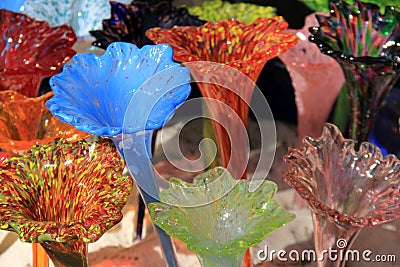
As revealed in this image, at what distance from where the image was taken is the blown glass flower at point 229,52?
0.64 metres

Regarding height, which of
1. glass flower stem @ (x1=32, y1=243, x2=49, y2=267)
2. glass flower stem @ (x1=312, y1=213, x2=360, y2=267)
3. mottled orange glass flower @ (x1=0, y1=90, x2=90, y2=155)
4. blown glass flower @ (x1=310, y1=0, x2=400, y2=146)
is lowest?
glass flower stem @ (x1=32, y1=243, x2=49, y2=267)

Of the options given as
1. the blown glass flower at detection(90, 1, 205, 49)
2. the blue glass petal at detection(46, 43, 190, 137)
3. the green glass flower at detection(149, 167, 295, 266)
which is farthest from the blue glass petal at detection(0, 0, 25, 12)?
the green glass flower at detection(149, 167, 295, 266)

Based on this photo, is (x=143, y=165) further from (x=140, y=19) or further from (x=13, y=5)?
(x=13, y=5)

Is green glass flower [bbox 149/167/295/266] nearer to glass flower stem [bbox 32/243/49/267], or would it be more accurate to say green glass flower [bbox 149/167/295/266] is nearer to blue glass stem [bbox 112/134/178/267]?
blue glass stem [bbox 112/134/178/267]

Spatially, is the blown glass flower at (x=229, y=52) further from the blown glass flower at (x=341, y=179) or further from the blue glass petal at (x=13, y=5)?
the blue glass petal at (x=13, y=5)

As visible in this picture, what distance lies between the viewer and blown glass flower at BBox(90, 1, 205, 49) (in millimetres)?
735

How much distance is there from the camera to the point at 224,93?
0.65 m

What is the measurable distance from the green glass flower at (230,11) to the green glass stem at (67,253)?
39 cm

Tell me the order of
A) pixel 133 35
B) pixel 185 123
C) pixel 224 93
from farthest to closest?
1. pixel 185 123
2. pixel 133 35
3. pixel 224 93

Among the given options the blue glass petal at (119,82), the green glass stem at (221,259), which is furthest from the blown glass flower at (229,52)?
the green glass stem at (221,259)

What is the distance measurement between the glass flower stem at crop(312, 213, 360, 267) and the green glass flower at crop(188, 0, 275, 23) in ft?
1.01

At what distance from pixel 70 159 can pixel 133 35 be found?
0.24m

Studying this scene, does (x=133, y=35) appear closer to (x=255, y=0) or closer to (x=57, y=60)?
(x=57, y=60)

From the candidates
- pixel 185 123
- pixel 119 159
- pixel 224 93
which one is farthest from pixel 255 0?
pixel 119 159
